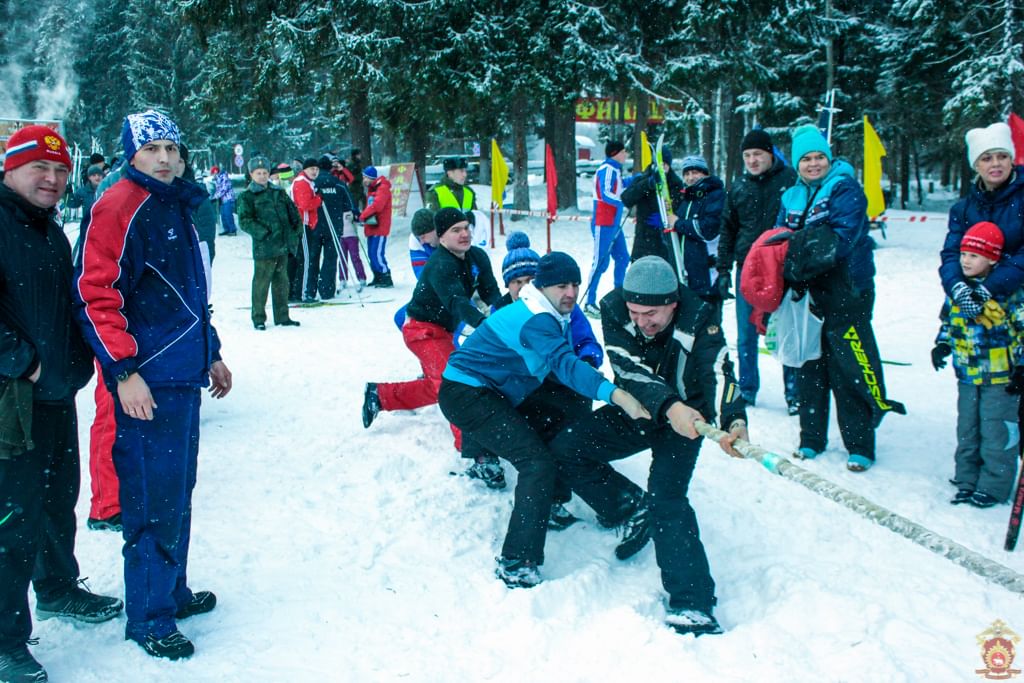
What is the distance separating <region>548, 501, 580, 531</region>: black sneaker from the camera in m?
4.53

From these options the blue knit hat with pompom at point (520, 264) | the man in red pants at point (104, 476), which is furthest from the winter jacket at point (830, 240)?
the man in red pants at point (104, 476)

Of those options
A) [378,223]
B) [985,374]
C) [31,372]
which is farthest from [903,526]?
[378,223]

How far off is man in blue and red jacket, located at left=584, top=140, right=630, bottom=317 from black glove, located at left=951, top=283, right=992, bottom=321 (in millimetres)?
5398

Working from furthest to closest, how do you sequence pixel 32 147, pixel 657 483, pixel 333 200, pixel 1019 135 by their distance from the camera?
pixel 333 200, pixel 1019 135, pixel 657 483, pixel 32 147

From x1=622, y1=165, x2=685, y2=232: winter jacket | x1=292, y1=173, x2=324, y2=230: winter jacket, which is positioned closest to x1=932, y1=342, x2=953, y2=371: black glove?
x1=622, y1=165, x2=685, y2=232: winter jacket

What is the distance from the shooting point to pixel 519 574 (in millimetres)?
3869

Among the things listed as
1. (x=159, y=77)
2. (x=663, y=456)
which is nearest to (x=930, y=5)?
(x=663, y=456)

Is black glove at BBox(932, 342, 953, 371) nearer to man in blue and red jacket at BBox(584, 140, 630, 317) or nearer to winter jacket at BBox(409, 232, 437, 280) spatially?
man in blue and red jacket at BBox(584, 140, 630, 317)

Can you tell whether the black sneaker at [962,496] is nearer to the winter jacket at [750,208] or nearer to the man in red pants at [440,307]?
the winter jacket at [750,208]

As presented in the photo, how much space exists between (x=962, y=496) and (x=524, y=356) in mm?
2828

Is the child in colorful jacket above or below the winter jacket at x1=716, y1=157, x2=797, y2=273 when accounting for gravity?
below

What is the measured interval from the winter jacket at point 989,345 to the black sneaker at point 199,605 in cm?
420

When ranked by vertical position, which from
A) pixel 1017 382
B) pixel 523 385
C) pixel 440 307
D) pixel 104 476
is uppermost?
pixel 440 307

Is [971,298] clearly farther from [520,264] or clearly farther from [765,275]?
[520,264]
